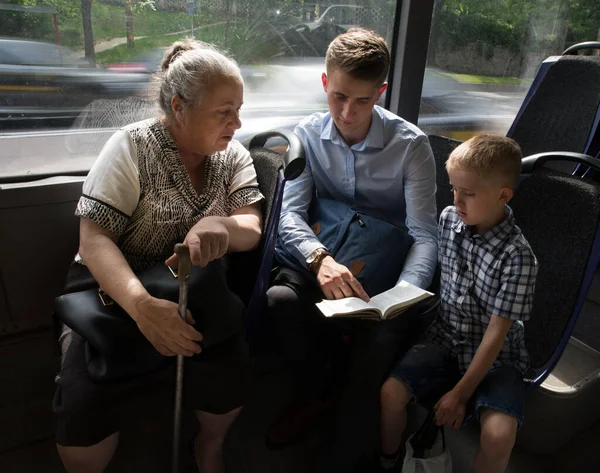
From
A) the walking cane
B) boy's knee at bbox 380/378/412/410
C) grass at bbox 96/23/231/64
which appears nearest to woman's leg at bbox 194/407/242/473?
the walking cane

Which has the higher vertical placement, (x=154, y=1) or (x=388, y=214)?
(x=154, y=1)

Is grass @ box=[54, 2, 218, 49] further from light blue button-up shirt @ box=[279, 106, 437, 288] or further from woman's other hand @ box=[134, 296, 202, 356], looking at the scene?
woman's other hand @ box=[134, 296, 202, 356]

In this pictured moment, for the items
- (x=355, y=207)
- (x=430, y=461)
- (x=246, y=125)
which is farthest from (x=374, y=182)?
(x=430, y=461)

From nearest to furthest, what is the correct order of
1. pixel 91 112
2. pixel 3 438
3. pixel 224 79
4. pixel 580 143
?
pixel 224 79 → pixel 3 438 → pixel 91 112 → pixel 580 143

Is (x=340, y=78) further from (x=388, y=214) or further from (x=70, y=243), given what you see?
(x=70, y=243)

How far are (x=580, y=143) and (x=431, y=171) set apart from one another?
711 millimetres

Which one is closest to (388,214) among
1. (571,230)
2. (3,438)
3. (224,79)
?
(571,230)

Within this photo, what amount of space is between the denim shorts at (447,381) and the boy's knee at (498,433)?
0.7 inches

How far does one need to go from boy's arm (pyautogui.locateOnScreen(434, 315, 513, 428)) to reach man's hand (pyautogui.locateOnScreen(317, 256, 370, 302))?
34 centimetres

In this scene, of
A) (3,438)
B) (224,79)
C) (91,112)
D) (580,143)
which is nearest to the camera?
(224,79)

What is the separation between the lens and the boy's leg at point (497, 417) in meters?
1.28

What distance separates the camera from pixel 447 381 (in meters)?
1.44

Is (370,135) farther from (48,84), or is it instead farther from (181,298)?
(48,84)

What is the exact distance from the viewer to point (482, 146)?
138cm
